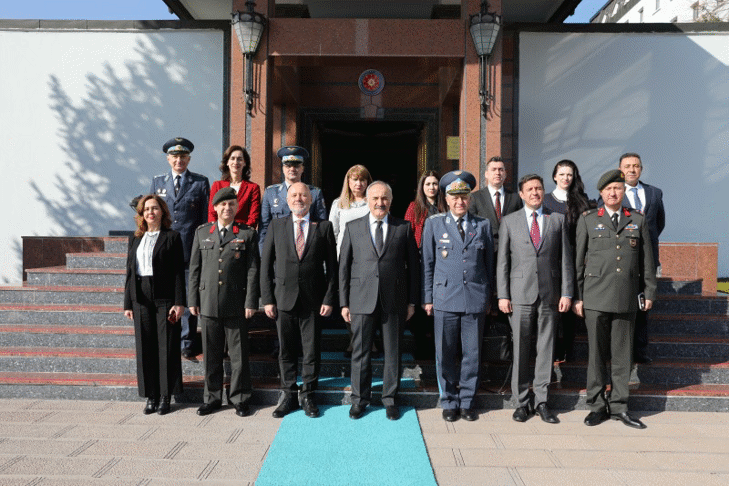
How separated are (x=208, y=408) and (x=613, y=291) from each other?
10.4 ft

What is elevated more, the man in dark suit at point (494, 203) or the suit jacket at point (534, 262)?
the man in dark suit at point (494, 203)

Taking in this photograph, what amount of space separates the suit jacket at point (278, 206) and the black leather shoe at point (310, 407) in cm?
136

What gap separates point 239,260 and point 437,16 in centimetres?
641

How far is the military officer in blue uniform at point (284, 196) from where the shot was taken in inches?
194

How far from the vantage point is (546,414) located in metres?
4.38

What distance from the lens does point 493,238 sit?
476 centimetres

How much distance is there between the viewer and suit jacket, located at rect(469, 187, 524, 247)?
4.98 metres

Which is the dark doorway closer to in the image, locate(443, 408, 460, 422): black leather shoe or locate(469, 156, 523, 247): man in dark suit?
locate(469, 156, 523, 247): man in dark suit

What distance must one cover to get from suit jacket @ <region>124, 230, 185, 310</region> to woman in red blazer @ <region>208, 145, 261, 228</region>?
0.55 metres

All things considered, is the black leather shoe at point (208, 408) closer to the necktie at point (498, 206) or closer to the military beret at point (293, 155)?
the military beret at point (293, 155)

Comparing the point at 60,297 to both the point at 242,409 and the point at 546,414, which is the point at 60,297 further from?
the point at 546,414

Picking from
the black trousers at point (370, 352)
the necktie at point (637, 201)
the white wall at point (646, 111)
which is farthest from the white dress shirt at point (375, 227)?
the white wall at point (646, 111)

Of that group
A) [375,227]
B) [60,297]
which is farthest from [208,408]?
[60,297]

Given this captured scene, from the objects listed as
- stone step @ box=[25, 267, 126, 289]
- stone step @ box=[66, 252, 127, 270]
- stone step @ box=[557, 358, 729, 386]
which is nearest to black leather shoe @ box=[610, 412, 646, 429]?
stone step @ box=[557, 358, 729, 386]
